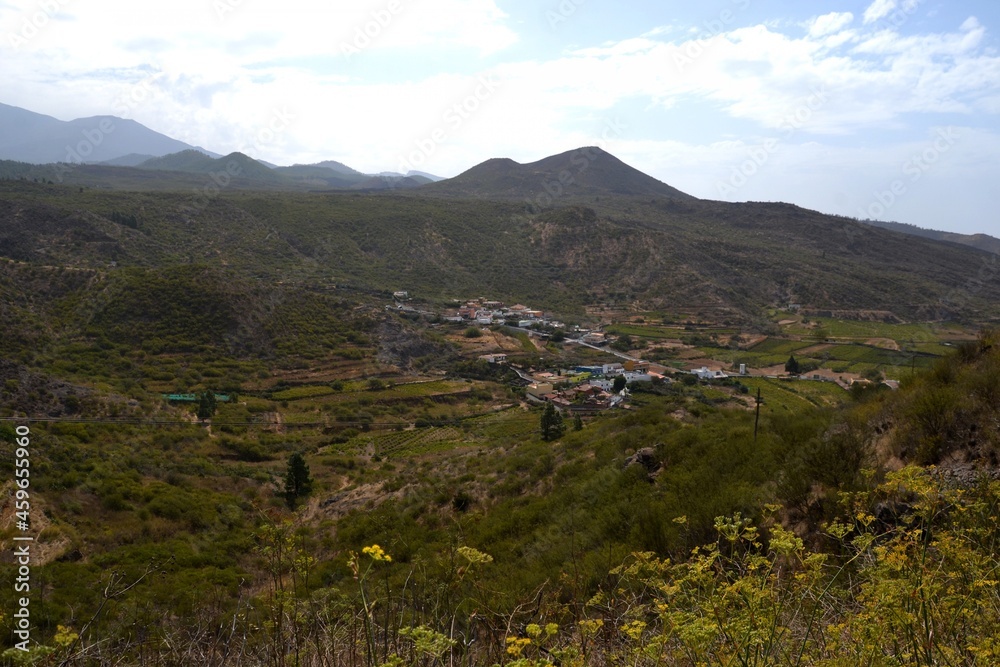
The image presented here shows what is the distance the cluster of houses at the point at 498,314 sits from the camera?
171ft

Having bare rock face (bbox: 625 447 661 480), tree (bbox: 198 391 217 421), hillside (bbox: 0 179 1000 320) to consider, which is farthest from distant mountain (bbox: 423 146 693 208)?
bare rock face (bbox: 625 447 661 480)

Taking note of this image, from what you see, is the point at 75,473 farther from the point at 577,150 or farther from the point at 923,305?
the point at 577,150

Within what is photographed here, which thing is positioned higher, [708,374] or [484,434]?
[708,374]

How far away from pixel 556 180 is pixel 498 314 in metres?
90.1

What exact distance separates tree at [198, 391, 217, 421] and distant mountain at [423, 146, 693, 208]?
304 ft

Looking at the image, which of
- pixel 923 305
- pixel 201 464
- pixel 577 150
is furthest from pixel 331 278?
pixel 577 150

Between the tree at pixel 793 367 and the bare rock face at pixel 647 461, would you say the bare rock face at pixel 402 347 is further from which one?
the bare rock face at pixel 647 461

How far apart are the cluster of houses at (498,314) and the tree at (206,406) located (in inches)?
1088

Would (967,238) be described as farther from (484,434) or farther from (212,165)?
(212,165)

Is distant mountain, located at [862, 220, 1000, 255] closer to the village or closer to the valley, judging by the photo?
the valley

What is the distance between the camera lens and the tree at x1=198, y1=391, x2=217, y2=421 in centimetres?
2415

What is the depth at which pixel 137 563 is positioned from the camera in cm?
954

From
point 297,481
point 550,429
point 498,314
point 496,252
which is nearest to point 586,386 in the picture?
point 550,429

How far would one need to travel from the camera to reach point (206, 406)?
24453 millimetres
